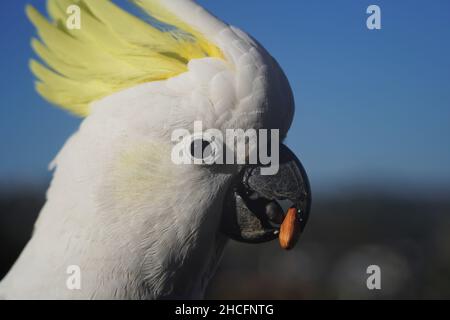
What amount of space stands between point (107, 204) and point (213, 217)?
14.1 inches

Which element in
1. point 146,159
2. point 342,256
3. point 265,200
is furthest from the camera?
point 342,256

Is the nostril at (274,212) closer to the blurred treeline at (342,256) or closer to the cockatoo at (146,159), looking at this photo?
the cockatoo at (146,159)

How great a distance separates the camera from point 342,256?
8602 millimetres

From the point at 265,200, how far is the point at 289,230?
127 mm

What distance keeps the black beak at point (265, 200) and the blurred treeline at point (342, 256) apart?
120 inches

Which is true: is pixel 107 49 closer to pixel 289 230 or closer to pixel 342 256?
pixel 289 230

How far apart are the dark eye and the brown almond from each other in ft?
1.14

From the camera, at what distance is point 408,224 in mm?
9883

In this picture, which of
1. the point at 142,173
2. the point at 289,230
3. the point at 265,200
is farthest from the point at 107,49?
the point at 289,230

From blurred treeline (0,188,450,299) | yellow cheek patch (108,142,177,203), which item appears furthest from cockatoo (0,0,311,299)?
blurred treeline (0,188,450,299)

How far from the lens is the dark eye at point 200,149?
202cm

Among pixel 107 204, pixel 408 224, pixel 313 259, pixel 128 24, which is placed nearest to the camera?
pixel 107 204
